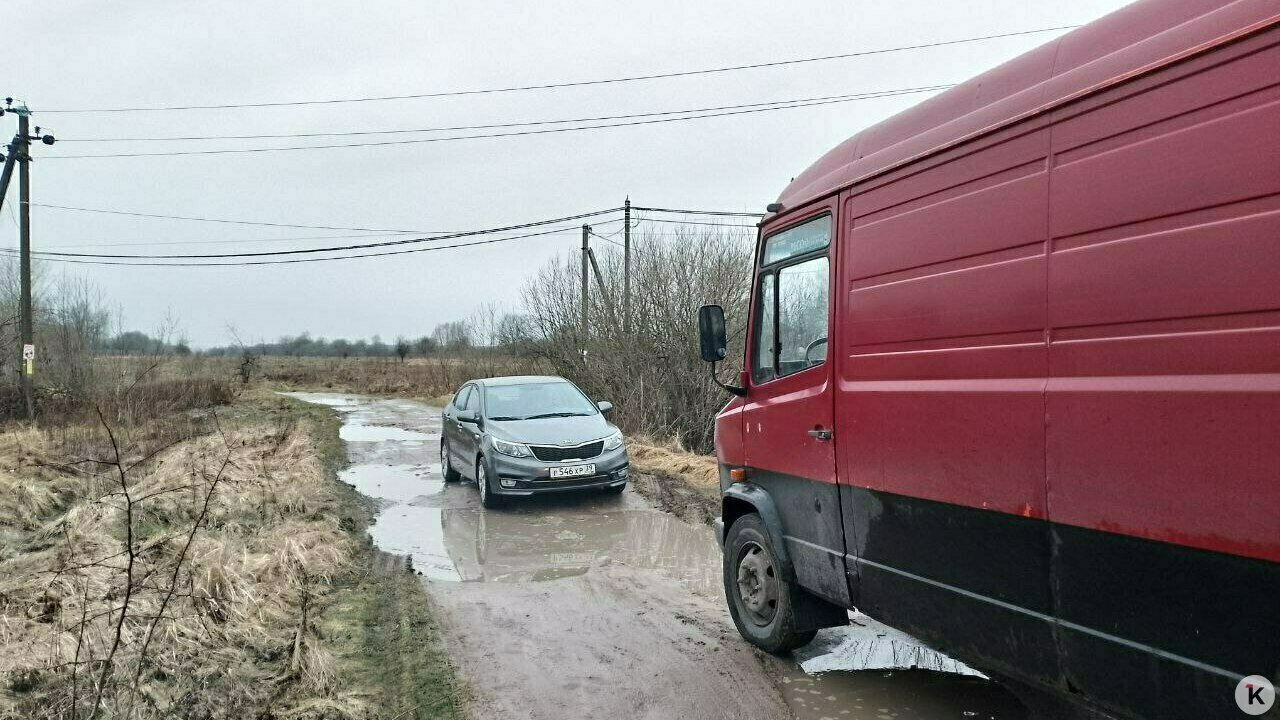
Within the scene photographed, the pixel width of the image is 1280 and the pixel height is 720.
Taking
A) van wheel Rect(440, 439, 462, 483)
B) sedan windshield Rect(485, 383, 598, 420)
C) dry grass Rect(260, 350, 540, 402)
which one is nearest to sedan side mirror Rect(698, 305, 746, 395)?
sedan windshield Rect(485, 383, 598, 420)

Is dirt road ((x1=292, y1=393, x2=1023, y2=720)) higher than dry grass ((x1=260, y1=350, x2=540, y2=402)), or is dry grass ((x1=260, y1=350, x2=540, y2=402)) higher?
dry grass ((x1=260, y1=350, x2=540, y2=402))

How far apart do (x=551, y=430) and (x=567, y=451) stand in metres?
0.43

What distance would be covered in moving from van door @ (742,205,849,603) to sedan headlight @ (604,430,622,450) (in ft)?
16.7

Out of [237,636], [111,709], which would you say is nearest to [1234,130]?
[111,709]

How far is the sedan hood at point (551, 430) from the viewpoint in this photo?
9.60 metres

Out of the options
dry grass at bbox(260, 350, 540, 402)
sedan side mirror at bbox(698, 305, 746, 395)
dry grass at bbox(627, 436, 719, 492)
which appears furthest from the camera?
dry grass at bbox(260, 350, 540, 402)

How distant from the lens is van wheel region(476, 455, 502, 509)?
376 inches

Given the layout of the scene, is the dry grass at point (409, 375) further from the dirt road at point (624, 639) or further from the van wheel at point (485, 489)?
the dirt road at point (624, 639)

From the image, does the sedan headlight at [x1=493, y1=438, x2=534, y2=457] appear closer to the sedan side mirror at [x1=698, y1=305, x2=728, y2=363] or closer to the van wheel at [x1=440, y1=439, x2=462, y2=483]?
the van wheel at [x1=440, y1=439, x2=462, y2=483]

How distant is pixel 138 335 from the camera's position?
27.2 meters

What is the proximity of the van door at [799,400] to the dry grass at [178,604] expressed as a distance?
2.37 meters

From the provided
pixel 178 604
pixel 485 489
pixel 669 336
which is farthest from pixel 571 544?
pixel 669 336

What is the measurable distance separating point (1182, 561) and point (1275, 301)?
775mm

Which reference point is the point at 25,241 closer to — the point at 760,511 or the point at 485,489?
the point at 485,489
